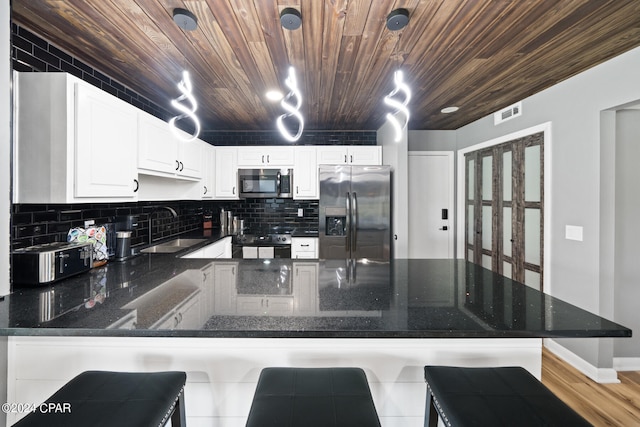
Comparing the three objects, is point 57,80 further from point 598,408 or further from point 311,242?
point 598,408

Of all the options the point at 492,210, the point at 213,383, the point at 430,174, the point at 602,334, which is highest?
the point at 430,174

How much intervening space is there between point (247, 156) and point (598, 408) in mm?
4095

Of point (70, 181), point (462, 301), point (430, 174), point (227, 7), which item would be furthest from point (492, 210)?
point (70, 181)

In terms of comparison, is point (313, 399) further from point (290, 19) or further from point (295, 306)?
point (290, 19)

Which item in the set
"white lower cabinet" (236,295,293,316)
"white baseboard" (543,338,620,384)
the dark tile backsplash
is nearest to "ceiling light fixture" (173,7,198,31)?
the dark tile backsplash

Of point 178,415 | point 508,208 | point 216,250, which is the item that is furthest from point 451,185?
point 178,415

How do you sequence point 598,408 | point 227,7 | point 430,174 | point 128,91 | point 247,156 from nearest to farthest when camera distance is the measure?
1. point 227,7
2. point 598,408
3. point 128,91
4. point 247,156
5. point 430,174

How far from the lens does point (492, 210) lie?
354 cm

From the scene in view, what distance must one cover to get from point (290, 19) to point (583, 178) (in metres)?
2.60

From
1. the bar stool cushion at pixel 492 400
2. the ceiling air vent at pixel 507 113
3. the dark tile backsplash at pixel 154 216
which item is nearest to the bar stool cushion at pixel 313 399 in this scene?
the bar stool cushion at pixel 492 400

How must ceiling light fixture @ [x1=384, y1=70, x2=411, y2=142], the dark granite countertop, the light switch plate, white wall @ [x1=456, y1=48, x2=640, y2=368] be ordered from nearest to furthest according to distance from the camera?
the dark granite countertop → ceiling light fixture @ [x1=384, y1=70, x2=411, y2=142] → white wall @ [x1=456, y1=48, x2=640, y2=368] → the light switch plate

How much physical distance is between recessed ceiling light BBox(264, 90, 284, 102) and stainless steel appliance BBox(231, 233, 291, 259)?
167 cm

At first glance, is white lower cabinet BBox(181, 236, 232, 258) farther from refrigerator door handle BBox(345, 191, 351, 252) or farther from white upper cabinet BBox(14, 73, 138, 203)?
refrigerator door handle BBox(345, 191, 351, 252)

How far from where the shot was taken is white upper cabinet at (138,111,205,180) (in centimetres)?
219
